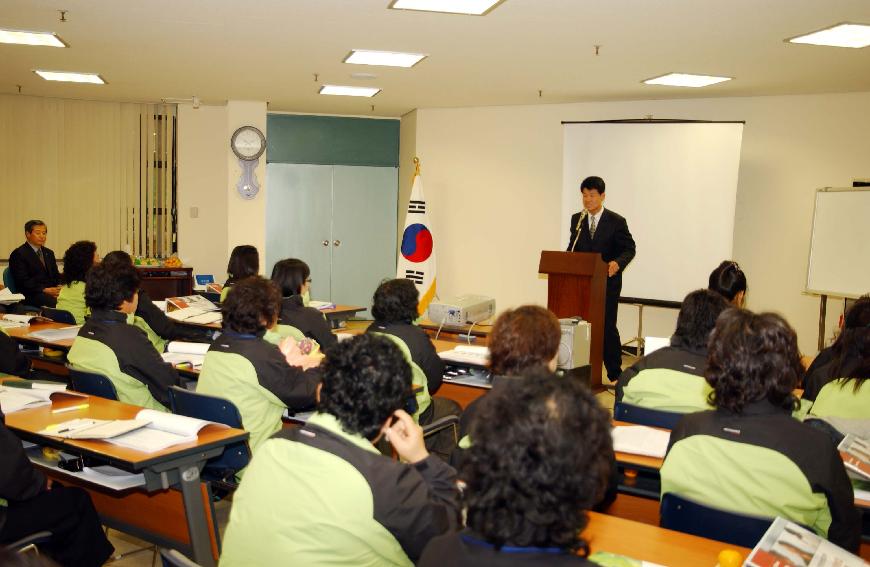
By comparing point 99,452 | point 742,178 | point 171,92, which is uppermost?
point 171,92

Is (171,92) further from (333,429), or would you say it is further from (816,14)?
(333,429)

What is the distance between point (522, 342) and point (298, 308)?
2347mm

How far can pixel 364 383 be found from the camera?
6.11 ft

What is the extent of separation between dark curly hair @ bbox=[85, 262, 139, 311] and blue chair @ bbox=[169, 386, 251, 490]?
72cm

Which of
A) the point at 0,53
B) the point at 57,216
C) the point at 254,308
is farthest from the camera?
the point at 57,216

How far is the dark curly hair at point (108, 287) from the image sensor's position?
3623 mm

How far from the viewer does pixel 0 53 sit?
7.26 metres

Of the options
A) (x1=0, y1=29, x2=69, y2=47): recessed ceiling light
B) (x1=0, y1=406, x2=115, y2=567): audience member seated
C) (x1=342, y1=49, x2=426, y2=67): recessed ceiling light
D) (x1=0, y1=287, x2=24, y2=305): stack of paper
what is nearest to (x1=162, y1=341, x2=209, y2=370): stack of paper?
(x1=0, y1=406, x2=115, y2=567): audience member seated

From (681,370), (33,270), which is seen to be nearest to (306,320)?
(681,370)

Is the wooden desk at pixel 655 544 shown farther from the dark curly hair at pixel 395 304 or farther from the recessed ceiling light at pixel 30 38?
the recessed ceiling light at pixel 30 38

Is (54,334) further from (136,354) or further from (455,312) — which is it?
(455,312)

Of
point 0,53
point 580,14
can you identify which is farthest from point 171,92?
point 580,14

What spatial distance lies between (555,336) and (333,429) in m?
1.21

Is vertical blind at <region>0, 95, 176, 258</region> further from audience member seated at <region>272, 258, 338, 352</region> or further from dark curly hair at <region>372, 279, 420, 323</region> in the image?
dark curly hair at <region>372, 279, 420, 323</region>
